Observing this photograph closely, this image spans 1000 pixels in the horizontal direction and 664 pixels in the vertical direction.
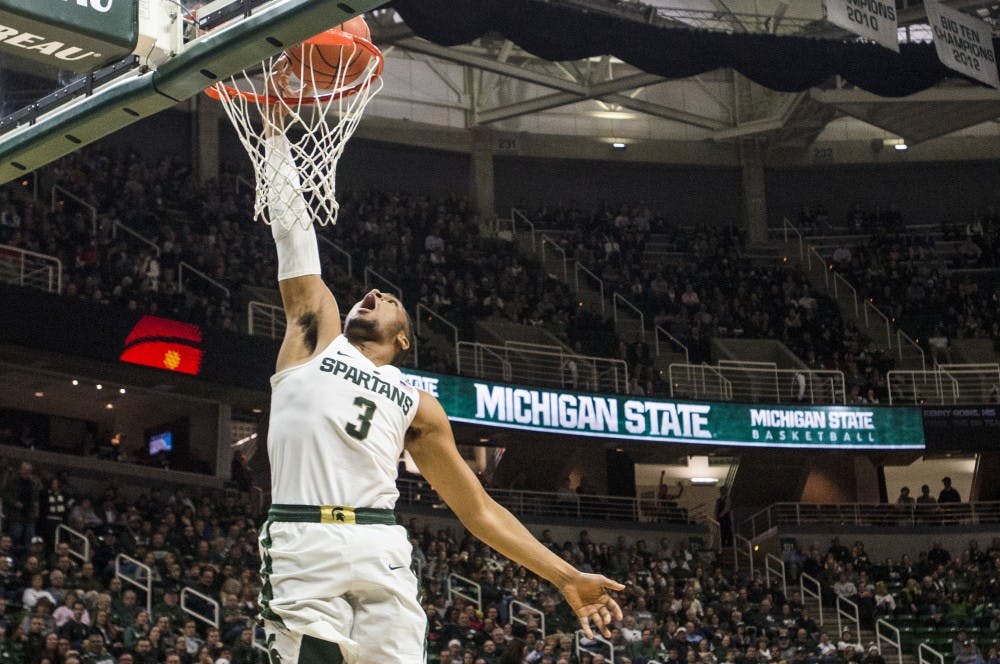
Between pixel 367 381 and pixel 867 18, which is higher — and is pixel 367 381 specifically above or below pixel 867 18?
below

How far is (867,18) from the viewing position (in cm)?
2308

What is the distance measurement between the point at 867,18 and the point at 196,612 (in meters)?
14.0

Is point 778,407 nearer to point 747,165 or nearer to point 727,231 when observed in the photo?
point 727,231

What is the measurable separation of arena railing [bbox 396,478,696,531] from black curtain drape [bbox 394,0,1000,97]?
28.6 ft

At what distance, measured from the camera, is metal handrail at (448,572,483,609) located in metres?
21.0

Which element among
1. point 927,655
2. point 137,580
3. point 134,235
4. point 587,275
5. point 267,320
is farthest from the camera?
point 587,275

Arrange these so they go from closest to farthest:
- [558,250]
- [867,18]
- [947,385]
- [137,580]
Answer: [137,580]
[867,18]
[947,385]
[558,250]

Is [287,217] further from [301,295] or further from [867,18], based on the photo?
[867,18]

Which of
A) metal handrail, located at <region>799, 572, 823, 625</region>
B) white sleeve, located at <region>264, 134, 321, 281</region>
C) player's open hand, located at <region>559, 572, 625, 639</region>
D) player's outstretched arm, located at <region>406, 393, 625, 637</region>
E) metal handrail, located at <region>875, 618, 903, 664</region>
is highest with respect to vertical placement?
white sleeve, located at <region>264, 134, 321, 281</region>

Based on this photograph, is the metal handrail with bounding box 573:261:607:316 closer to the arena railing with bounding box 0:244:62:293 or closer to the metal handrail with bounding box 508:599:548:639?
the metal handrail with bounding box 508:599:548:639

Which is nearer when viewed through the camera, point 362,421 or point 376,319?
point 362,421

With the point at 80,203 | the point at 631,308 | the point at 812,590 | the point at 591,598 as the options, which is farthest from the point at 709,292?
the point at 591,598

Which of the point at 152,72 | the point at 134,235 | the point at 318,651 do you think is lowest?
the point at 318,651

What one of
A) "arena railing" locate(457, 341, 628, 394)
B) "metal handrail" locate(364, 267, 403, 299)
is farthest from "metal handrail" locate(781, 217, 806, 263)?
"metal handrail" locate(364, 267, 403, 299)
